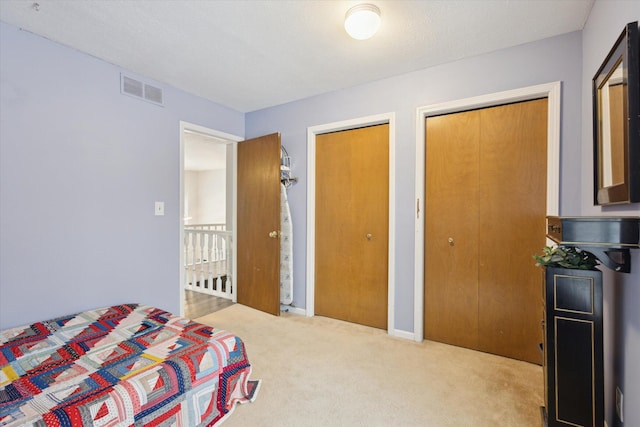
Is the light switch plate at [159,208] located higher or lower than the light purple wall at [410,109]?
lower

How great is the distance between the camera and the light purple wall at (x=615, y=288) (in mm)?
1170

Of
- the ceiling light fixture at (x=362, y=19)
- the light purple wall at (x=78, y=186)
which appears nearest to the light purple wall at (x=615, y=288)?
the ceiling light fixture at (x=362, y=19)

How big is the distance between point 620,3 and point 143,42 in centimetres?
280

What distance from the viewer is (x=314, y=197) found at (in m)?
3.18

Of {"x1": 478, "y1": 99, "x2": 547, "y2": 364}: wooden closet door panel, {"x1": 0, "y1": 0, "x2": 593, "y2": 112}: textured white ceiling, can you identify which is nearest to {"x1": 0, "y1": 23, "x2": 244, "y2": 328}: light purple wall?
{"x1": 0, "y1": 0, "x2": 593, "y2": 112}: textured white ceiling

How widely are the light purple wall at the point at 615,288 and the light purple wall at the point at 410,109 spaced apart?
12cm

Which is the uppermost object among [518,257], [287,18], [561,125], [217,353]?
[287,18]

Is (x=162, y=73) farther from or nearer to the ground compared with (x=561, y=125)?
farther from the ground

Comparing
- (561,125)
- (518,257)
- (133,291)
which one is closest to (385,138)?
(561,125)

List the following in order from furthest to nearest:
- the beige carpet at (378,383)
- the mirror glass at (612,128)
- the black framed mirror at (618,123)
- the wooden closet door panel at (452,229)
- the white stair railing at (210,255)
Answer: the white stair railing at (210,255) < the wooden closet door panel at (452,229) < the beige carpet at (378,383) < the mirror glass at (612,128) < the black framed mirror at (618,123)

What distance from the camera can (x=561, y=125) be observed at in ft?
6.66

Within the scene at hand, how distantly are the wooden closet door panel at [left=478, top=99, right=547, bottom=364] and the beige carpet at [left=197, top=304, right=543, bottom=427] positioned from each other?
232 millimetres

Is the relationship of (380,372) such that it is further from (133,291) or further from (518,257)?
(133,291)

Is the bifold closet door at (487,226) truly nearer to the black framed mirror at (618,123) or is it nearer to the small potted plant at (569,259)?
the black framed mirror at (618,123)
